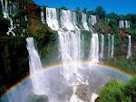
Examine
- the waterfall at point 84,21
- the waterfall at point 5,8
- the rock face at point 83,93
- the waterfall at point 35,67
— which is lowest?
the rock face at point 83,93

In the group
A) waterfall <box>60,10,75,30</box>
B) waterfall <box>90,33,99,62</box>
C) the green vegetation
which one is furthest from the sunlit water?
the green vegetation

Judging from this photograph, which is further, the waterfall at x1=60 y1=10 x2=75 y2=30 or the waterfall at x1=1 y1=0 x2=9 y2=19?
the waterfall at x1=60 y1=10 x2=75 y2=30

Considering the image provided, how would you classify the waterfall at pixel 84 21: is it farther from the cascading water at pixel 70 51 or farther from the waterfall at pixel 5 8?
the waterfall at pixel 5 8

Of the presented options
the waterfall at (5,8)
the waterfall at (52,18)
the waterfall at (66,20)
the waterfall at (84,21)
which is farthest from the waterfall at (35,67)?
Result: the waterfall at (84,21)

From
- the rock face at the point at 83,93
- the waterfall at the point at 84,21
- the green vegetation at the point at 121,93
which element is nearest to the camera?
the green vegetation at the point at 121,93

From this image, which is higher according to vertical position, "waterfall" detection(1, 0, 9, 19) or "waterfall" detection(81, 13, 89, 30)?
"waterfall" detection(1, 0, 9, 19)

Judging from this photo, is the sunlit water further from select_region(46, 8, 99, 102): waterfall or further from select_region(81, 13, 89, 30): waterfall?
select_region(81, 13, 89, 30): waterfall
